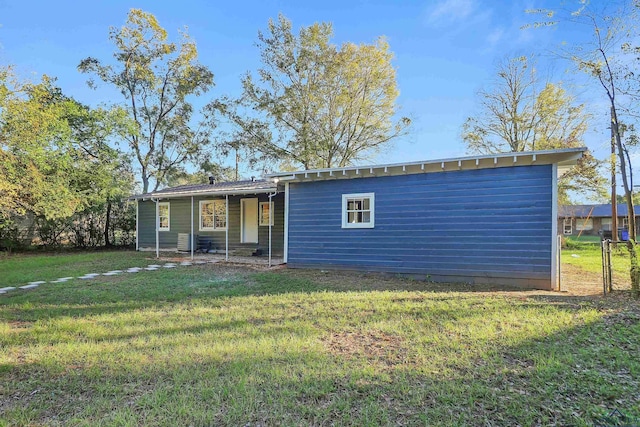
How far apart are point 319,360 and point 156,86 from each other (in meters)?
22.4

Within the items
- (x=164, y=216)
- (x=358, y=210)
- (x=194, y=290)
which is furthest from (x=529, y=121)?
(x=164, y=216)

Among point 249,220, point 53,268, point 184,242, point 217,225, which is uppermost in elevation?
point 249,220

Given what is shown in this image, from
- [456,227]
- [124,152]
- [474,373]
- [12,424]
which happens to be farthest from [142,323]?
[124,152]

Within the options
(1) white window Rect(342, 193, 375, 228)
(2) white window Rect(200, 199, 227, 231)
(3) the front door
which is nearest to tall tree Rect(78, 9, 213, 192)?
(2) white window Rect(200, 199, 227, 231)

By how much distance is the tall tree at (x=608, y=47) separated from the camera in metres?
6.87

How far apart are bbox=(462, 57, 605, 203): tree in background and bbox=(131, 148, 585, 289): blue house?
12.0m

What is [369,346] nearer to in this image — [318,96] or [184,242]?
[184,242]

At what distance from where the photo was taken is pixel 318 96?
66.7ft

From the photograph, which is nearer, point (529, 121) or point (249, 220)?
point (249, 220)

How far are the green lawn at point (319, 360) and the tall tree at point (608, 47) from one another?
166 inches

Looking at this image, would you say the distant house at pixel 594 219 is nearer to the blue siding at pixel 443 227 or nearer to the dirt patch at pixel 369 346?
the blue siding at pixel 443 227

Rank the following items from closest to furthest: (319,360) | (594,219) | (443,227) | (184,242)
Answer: (319,360) → (443,227) → (184,242) → (594,219)

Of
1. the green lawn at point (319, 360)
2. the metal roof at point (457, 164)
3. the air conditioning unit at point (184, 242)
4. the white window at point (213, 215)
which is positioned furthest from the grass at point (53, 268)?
the metal roof at point (457, 164)

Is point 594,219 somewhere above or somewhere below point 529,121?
below
